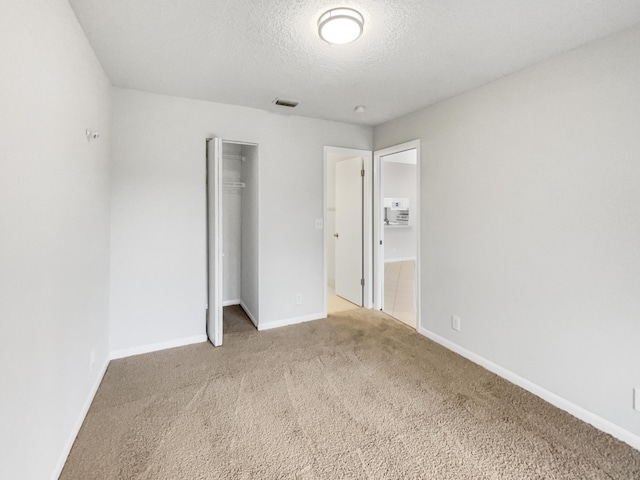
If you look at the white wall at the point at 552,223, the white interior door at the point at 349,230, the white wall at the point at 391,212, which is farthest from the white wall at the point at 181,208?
the white wall at the point at 391,212

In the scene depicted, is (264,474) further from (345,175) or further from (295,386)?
(345,175)

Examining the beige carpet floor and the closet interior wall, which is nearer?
the beige carpet floor

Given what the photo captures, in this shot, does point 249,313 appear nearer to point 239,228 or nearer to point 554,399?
point 239,228

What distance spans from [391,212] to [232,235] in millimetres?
3834

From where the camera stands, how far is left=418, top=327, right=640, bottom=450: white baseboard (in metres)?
1.91

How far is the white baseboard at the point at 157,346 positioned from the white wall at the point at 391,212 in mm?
4854

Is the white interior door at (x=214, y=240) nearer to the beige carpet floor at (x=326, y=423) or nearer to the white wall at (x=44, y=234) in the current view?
the beige carpet floor at (x=326, y=423)

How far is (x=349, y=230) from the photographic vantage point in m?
4.63

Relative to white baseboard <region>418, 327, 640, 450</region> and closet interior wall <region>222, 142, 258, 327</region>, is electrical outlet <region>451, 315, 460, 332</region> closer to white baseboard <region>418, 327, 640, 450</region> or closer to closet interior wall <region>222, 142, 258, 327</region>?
white baseboard <region>418, 327, 640, 450</region>

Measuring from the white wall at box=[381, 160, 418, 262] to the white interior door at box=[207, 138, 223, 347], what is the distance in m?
4.69

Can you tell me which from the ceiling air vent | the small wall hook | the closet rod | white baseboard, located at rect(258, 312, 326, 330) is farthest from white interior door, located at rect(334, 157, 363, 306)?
the small wall hook

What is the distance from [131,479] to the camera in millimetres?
1601

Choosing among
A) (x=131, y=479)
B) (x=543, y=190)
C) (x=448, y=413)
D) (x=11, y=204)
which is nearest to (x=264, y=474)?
(x=131, y=479)

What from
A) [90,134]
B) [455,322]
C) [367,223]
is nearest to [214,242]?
[90,134]
